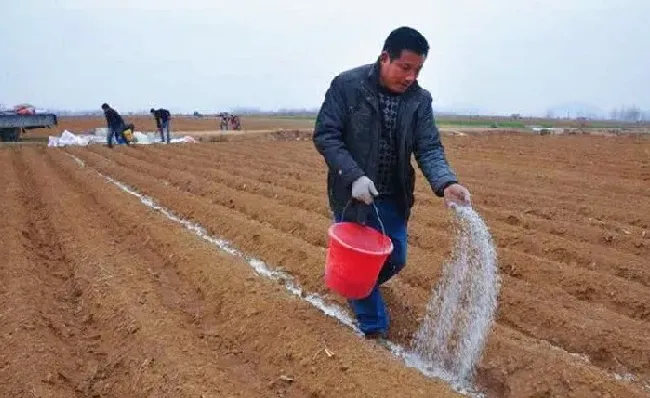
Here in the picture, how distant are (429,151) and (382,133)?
0.94 ft

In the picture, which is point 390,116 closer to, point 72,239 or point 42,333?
point 42,333

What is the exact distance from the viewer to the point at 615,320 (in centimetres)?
384

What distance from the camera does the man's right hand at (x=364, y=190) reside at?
2.89 metres

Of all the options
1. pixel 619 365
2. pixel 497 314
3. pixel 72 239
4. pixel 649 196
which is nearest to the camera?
pixel 619 365

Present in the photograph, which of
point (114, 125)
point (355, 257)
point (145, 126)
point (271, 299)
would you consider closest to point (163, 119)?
point (114, 125)

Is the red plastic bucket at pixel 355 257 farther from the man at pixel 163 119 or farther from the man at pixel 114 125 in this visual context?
the man at pixel 163 119

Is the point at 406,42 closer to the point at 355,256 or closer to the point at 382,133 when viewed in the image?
the point at 382,133

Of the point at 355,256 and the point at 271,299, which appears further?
the point at 271,299

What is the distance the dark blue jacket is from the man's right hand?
0.15m

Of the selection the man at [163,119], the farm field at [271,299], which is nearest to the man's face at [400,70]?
the farm field at [271,299]

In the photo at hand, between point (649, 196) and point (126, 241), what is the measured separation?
7397 millimetres

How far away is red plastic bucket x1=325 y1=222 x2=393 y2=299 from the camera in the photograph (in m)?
3.03

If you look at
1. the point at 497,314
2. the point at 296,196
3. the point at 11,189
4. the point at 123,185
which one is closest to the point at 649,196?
the point at 296,196

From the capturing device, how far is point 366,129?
315 cm
